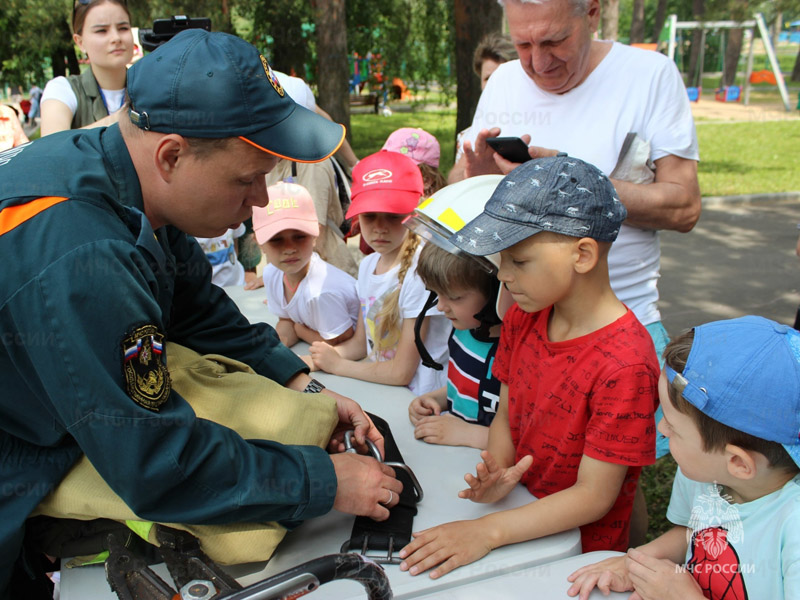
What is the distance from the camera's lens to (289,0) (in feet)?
34.8

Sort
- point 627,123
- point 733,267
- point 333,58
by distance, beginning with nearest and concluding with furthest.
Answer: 1. point 627,123
2. point 733,267
3. point 333,58

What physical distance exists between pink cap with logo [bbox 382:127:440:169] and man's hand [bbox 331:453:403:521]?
2323 mm

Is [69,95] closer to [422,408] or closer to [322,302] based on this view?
[322,302]

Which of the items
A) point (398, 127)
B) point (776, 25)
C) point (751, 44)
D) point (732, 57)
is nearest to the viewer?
point (398, 127)

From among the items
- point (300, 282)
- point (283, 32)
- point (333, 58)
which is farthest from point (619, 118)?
point (283, 32)

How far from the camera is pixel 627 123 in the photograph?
212 cm

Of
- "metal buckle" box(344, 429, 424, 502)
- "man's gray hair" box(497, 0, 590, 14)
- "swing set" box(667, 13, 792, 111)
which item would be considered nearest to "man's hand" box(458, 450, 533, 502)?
"metal buckle" box(344, 429, 424, 502)

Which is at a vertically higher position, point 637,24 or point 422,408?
point 637,24

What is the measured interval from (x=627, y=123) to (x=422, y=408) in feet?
3.47

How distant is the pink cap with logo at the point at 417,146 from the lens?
3656 mm

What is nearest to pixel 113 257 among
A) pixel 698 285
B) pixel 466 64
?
pixel 698 285

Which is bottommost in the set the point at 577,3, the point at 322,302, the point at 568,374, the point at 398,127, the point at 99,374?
the point at 398,127

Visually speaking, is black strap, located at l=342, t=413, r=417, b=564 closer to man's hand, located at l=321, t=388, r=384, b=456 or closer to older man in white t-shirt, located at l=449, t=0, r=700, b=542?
man's hand, located at l=321, t=388, r=384, b=456

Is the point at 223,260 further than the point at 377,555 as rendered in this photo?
Yes
